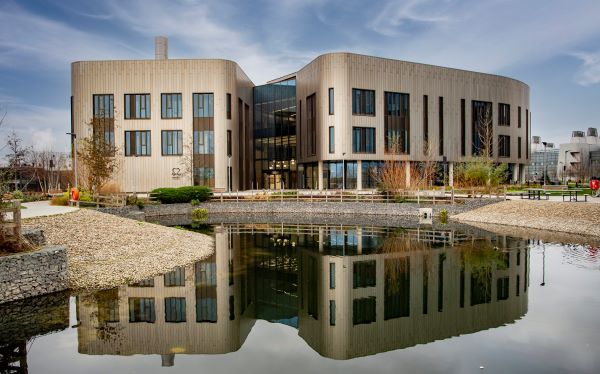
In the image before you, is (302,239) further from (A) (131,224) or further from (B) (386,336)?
(B) (386,336)

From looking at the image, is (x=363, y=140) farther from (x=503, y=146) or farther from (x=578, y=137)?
(x=578, y=137)

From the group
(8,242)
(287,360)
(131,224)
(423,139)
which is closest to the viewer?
(287,360)

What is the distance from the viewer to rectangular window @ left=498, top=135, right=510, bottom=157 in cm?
6162

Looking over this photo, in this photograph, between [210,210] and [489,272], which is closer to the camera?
[489,272]

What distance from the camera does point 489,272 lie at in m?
16.2

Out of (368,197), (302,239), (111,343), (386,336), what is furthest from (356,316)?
(368,197)

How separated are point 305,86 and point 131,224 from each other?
125 feet

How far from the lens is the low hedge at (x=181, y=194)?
3881cm

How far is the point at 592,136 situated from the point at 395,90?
108 meters

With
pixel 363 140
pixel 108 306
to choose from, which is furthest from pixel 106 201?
pixel 363 140

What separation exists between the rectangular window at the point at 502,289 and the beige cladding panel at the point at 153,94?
1573 inches

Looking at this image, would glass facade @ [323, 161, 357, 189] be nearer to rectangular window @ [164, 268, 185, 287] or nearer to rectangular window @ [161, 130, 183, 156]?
rectangular window @ [161, 130, 183, 156]

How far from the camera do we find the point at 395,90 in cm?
5325

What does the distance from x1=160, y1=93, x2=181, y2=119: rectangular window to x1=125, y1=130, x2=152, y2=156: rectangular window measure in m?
3.09
